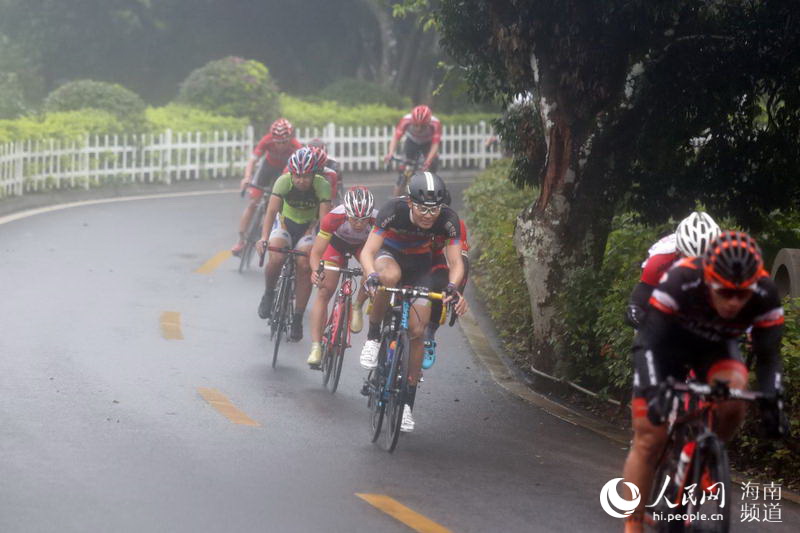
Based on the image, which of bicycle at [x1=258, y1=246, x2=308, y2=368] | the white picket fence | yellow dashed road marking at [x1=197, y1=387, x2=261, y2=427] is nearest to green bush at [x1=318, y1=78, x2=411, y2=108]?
the white picket fence

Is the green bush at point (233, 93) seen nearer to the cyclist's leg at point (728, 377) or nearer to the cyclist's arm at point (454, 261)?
the cyclist's arm at point (454, 261)

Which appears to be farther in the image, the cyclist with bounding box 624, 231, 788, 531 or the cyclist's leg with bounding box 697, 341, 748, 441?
the cyclist's leg with bounding box 697, 341, 748, 441

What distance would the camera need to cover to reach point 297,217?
12.7 metres

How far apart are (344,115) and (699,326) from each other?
28608mm

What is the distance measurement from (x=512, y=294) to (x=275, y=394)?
3969 millimetres

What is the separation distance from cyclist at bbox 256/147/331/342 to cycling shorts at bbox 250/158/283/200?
368cm

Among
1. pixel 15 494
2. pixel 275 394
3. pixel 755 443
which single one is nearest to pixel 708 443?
pixel 755 443

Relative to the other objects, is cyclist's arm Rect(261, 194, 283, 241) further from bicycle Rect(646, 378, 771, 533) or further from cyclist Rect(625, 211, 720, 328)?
bicycle Rect(646, 378, 771, 533)

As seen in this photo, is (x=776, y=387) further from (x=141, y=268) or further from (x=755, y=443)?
(x=141, y=268)

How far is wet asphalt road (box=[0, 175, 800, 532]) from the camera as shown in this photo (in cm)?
729

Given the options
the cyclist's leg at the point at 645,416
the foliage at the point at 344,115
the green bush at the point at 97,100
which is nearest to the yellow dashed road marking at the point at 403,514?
the cyclist's leg at the point at 645,416

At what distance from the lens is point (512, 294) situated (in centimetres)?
1376

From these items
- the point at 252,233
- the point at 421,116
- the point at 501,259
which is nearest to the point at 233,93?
the point at 421,116

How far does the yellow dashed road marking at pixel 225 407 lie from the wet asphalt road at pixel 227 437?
0.03 meters
